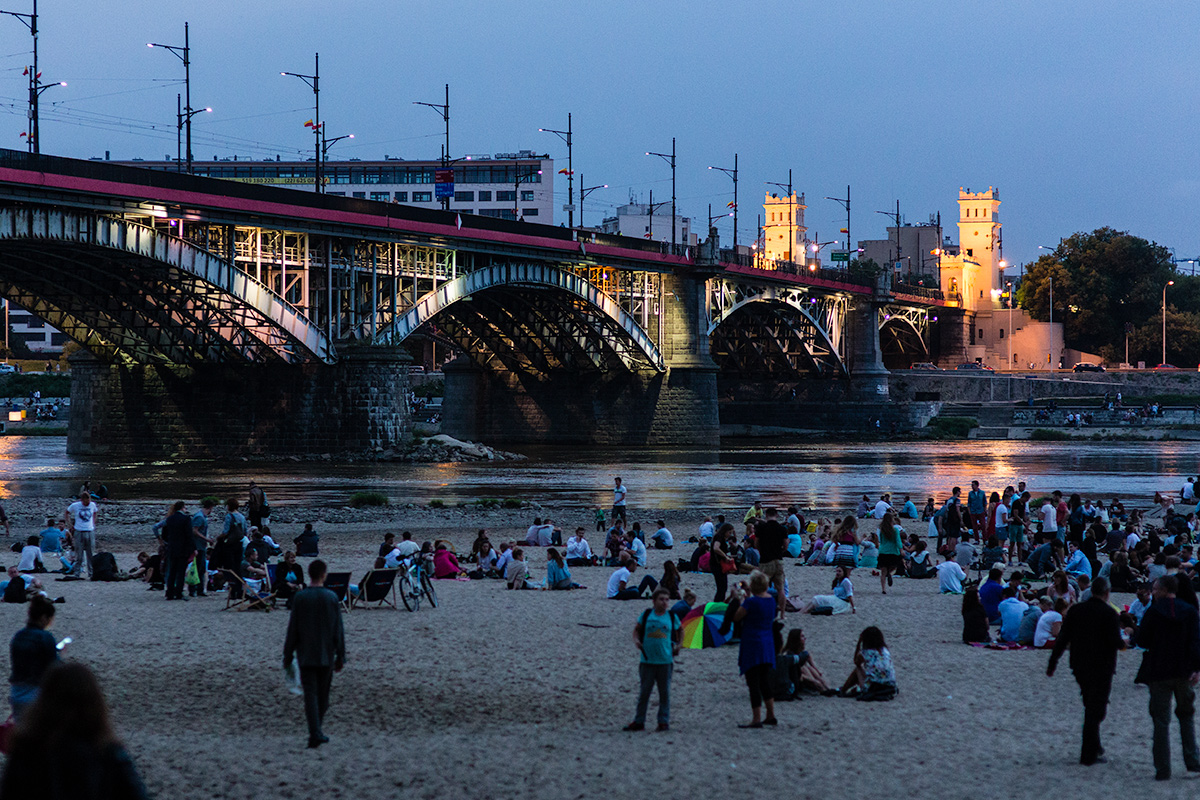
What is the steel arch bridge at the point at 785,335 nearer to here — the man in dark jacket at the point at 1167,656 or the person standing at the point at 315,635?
the man in dark jacket at the point at 1167,656

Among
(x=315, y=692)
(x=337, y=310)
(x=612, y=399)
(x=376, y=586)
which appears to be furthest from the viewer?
(x=612, y=399)

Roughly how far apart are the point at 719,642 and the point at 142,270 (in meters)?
35.3

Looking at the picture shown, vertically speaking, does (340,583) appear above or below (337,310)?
below

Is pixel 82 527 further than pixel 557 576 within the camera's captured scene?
Yes

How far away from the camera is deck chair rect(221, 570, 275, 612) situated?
1731 centimetres

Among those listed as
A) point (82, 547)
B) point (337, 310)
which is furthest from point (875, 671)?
point (337, 310)

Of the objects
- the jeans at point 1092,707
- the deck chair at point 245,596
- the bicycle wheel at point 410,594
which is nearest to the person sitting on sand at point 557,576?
the bicycle wheel at point 410,594

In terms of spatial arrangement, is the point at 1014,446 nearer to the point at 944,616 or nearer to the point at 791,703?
the point at 944,616

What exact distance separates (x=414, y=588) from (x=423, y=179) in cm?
13647

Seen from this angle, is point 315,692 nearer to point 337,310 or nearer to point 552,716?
A: point 552,716

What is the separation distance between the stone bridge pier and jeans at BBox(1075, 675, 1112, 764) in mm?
63660

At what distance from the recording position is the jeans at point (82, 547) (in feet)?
67.3

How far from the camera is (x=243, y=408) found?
55.9m

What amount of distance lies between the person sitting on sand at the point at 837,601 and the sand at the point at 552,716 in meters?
0.24
